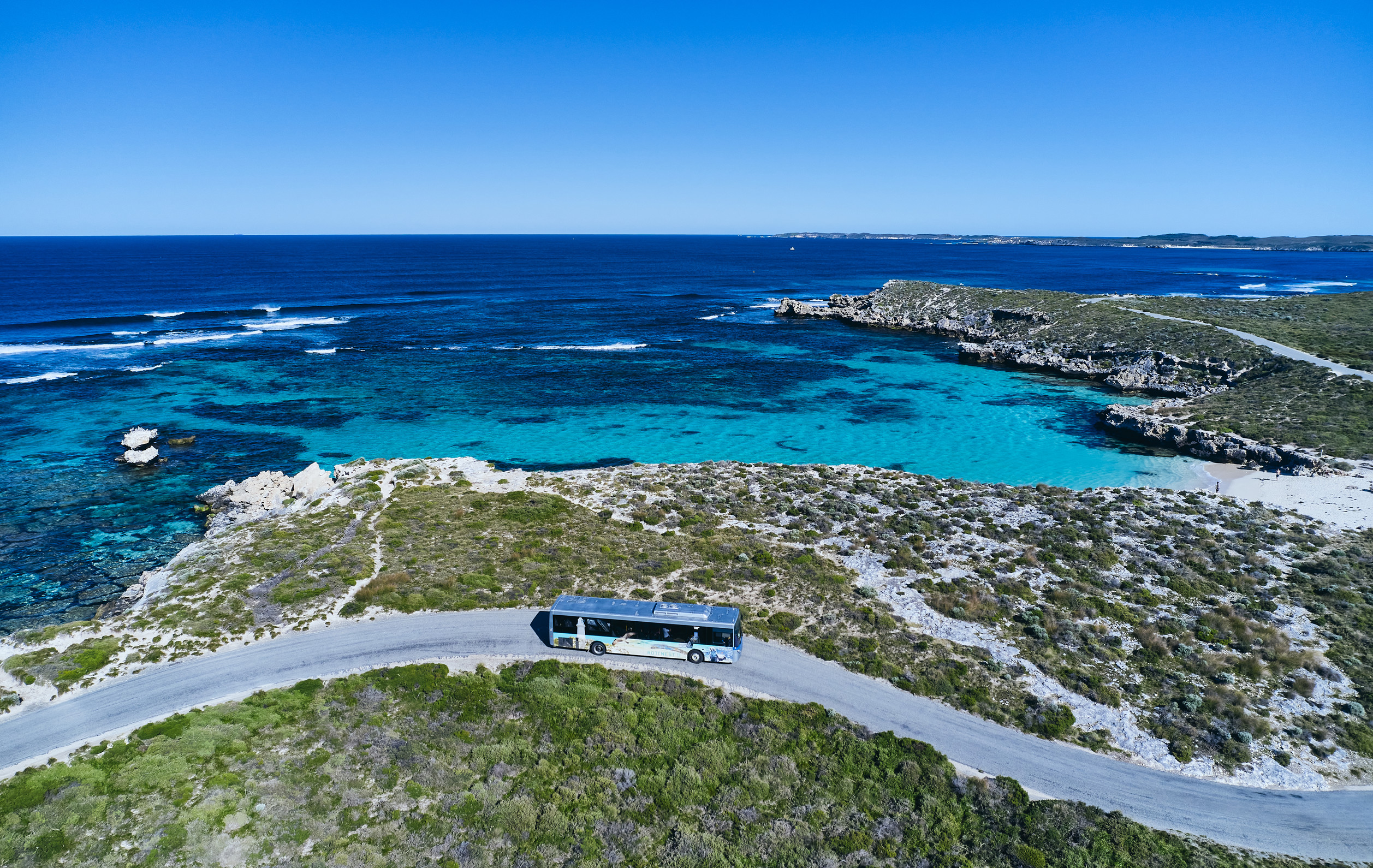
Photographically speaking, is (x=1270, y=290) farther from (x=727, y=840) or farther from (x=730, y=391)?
(x=727, y=840)

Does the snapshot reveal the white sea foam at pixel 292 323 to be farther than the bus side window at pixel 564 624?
Yes

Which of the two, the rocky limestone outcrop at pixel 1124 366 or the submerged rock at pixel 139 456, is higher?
the rocky limestone outcrop at pixel 1124 366

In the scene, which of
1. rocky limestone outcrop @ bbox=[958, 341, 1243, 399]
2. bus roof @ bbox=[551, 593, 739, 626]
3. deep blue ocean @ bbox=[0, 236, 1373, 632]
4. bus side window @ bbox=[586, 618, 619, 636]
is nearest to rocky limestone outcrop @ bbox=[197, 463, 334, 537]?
deep blue ocean @ bbox=[0, 236, 1373, 632]

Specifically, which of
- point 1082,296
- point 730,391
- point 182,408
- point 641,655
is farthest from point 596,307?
point 641,655

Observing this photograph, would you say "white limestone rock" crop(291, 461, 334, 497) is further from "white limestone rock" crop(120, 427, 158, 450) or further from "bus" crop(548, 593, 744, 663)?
"bus" crop(548, 593, 744, 663)

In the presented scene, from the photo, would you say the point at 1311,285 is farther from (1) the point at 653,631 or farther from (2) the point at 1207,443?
(1) the point at 653,631

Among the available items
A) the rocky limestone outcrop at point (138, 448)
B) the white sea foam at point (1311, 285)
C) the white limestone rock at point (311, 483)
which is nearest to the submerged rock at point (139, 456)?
the rocky limestone outcrop at point (138, 448)

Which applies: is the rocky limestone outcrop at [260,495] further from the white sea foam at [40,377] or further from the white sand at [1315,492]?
the white sand at [1315,492]
